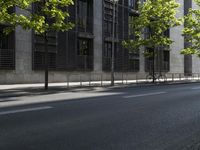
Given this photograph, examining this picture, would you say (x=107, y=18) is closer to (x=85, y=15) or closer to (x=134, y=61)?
(x=85, y=15)

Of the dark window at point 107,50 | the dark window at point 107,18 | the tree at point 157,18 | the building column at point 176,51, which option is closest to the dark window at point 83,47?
the dark window at point 107,50

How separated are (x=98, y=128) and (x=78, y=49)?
26158mm

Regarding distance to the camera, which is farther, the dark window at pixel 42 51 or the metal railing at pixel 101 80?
the dark window at pixel 42 51

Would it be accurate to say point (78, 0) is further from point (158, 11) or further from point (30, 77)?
point (30, 77)

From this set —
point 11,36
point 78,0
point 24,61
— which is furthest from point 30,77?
point 78,0

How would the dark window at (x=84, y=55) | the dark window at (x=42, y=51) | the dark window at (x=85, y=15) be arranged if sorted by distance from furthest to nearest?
the dark window at (x=85, y=15) < the dark window at (x=84, y=55) < the dark window at (x=42, y=51)

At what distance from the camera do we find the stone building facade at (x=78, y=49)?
90.1ft

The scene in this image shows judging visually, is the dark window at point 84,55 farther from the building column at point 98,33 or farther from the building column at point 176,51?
the building column at point 176,51

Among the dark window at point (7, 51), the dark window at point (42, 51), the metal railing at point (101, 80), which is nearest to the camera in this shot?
the dark window at point (7, 51)

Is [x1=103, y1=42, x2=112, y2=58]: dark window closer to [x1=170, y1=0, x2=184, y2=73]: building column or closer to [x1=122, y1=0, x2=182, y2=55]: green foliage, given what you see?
[x1=122, y1=0, x2=182, y2=55]: green foliage

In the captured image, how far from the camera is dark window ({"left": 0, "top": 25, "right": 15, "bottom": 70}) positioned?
26.7 metres

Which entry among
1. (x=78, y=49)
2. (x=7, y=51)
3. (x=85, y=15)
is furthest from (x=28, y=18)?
(x=85, y=15)

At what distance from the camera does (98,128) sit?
8539mm

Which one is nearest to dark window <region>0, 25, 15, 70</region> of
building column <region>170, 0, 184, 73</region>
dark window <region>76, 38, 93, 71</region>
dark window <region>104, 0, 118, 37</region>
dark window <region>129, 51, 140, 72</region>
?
dark window <region>76, 38, 93, 71</region>
